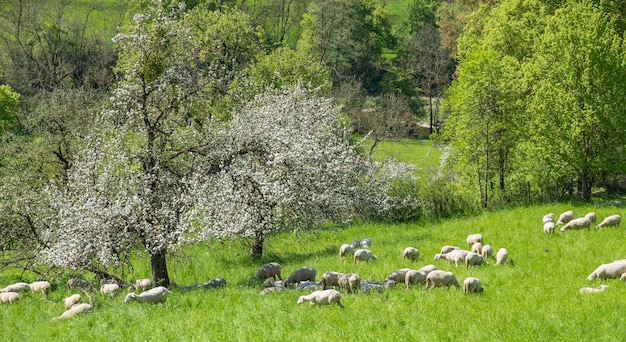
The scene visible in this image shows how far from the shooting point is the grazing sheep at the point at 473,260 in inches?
852

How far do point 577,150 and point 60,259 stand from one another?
83.6 ft

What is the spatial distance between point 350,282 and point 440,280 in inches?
100

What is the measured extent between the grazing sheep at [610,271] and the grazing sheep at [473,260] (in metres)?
3.87

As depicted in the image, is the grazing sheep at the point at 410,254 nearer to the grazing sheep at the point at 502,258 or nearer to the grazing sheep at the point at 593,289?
the grazing sheep at the point at 502,258

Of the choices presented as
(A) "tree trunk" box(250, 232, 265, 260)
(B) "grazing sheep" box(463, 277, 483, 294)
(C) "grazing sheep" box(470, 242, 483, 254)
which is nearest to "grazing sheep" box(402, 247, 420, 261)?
(C) "grazing sheep" box(470, 242, 483, 254)

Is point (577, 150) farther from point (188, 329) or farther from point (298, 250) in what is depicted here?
point (188, 329)

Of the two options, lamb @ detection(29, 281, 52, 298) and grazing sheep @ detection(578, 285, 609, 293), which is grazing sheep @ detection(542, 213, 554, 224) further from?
lamb @ detection(29, 281, 52, 298)

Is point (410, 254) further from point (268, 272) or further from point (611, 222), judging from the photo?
point (611, 222)

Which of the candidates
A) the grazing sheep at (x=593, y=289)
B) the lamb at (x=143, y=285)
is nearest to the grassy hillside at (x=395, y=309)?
the grazing sheep at (x=593, y=289)

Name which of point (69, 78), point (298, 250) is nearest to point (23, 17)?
point (69, 78)

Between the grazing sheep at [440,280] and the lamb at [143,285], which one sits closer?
the grazing sheep at [440,280]

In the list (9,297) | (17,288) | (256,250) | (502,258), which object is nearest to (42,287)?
(17,288)

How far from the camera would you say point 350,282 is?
61.5 ft

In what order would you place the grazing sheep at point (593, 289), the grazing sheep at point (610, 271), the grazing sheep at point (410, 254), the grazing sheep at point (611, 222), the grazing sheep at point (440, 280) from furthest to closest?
the grazing sheep at point (611, 222)
the grazing sheep at point (410, 254)
the grazing sheep at point (440, 280)
the grazing sheep at point (610, 271)
the grazing sheep at point (593, 289)
